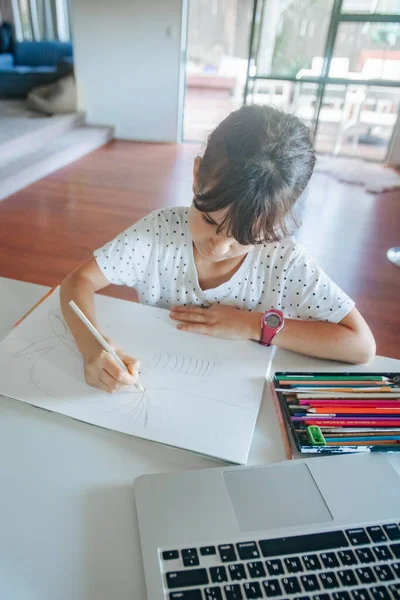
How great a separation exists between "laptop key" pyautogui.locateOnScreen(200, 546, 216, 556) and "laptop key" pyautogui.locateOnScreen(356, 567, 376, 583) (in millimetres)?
129

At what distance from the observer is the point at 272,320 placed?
67 cm

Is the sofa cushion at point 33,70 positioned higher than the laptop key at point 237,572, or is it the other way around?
the laptop key at point 237,572

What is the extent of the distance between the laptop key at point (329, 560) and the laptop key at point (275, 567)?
4cm

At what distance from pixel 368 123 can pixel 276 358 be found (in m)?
4.10

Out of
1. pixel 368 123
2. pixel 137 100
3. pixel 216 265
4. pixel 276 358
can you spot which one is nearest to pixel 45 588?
pixel 276 358

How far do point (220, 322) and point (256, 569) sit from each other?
0.37 m

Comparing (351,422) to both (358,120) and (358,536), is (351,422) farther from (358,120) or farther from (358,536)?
(358,120)

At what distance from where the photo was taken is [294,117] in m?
0.60

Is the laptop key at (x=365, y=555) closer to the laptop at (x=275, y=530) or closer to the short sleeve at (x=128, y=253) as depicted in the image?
the laptop at (x=275, y=530)

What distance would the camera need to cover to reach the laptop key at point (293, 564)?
0.38 meters

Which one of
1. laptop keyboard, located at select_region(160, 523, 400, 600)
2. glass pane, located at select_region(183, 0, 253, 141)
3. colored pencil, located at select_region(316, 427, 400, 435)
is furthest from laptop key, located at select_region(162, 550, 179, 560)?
glass pane, located at select_region(183, 0, 253, 141)

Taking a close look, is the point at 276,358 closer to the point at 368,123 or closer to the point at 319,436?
the point at 319,436

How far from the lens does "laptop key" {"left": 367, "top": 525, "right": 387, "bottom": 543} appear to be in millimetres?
406

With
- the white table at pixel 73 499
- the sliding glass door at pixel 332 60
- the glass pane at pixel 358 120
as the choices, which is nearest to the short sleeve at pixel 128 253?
the white table at pixel 73 499
